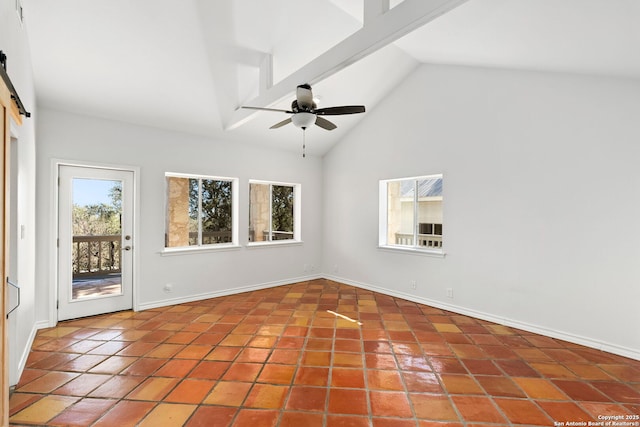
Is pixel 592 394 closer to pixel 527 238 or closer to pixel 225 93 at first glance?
pixel 527 238

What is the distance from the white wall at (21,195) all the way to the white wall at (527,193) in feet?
15.0

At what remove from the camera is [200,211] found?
5.21 m

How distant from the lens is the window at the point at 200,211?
493 centimetres

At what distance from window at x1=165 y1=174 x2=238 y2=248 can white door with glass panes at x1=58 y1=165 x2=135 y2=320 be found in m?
0.60

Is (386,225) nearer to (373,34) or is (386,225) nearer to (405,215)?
(405,215)

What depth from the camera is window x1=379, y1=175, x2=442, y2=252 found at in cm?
554

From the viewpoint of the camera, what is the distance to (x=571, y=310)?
349 centimetres

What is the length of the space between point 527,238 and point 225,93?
14.2ft

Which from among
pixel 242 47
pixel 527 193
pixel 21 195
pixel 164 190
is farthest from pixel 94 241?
pixel 527 193

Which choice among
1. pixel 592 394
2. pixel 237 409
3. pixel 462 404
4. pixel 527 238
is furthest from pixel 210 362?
pixel 527 238

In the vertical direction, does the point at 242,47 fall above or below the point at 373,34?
above

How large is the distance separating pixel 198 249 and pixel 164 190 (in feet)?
3.46

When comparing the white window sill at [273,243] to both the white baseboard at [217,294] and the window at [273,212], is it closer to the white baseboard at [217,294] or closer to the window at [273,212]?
the window at [273,212]

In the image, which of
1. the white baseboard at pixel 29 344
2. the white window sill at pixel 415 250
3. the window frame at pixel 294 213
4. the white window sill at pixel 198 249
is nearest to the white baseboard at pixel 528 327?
the white window sill at pixel 415 250
